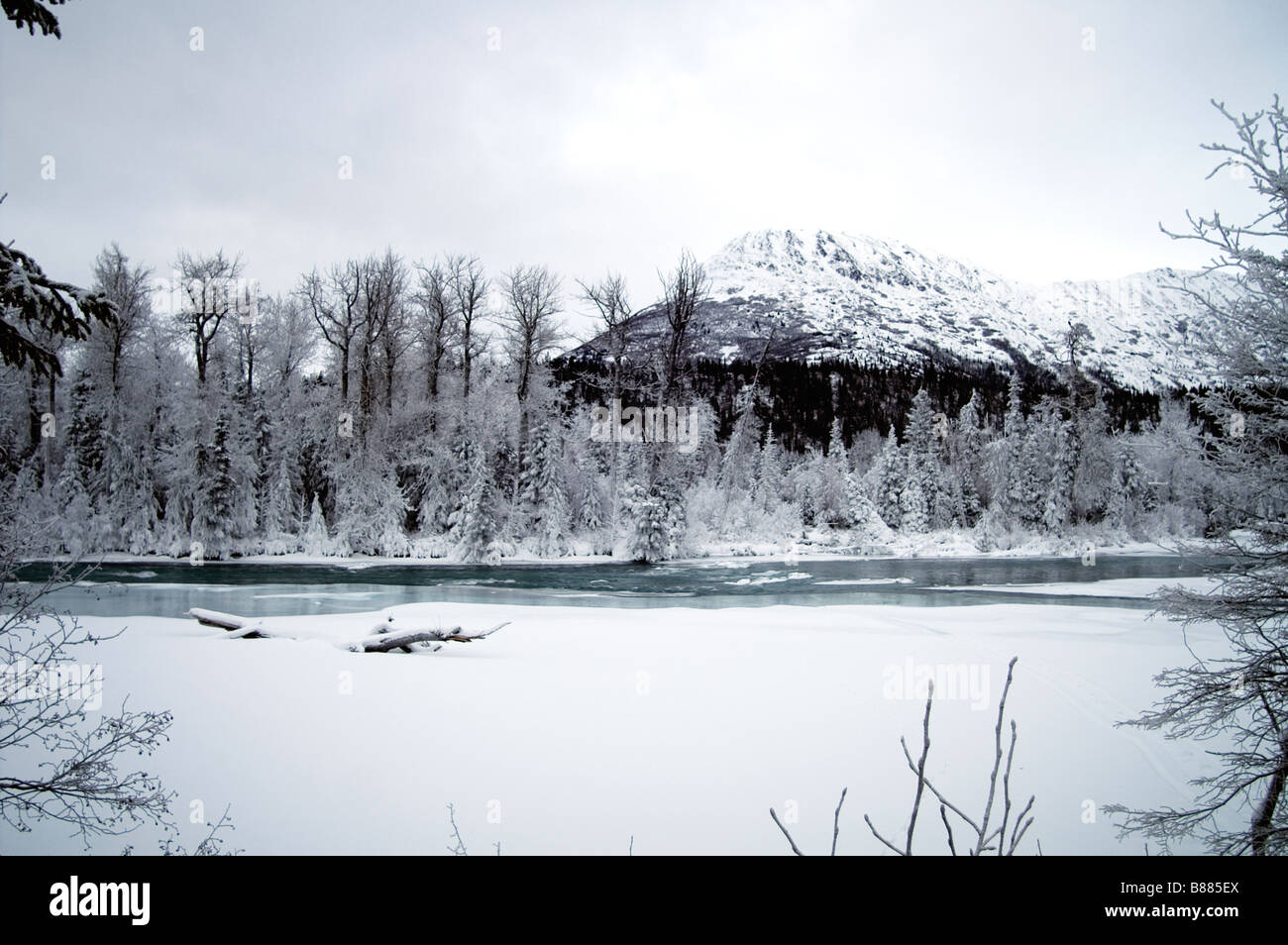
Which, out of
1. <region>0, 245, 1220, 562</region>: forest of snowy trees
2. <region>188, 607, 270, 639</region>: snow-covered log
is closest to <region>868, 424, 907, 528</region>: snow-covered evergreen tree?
<region>0, 245, 1220, 562</region>: forest of snowy trees

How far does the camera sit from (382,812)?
5.46m

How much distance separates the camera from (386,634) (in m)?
10.6

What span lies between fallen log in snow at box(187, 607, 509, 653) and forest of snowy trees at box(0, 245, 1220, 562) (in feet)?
54.0

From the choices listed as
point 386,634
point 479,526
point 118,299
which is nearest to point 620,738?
point 386,634

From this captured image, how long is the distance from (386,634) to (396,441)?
78.3 ft

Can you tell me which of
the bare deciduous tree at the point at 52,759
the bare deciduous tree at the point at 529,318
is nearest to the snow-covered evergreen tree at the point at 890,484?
the bare deciduous tree at the point at 529,318

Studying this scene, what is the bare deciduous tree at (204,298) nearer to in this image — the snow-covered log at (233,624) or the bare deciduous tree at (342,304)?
the bare deciduous tree at (342,304)

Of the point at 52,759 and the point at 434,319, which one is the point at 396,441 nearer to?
the point at 434,319

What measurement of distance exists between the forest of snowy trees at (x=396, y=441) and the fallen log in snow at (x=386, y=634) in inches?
648

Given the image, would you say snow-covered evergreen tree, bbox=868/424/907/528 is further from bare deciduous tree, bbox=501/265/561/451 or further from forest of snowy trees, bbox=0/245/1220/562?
bare deciduous tree, bbox=501/265/561/451

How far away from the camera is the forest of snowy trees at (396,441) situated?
1048 inches

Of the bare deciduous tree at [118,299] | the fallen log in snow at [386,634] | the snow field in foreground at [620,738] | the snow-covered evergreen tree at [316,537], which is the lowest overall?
the snow field in foreground at [620,738]

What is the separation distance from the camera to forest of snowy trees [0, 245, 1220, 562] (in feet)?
87.3
